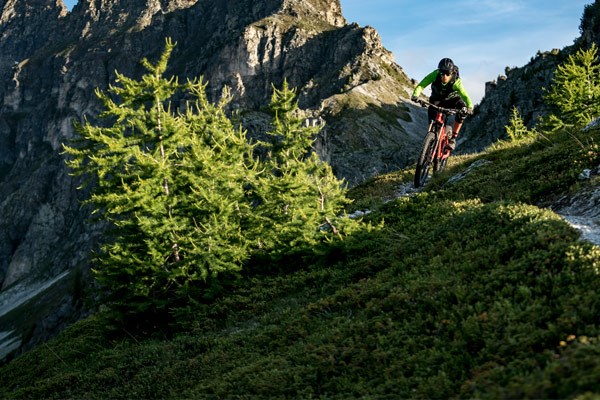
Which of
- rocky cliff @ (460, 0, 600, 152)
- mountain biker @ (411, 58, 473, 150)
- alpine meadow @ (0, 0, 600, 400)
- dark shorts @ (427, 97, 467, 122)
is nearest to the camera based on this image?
alpine meadow @ (0, 0, 600, 400)

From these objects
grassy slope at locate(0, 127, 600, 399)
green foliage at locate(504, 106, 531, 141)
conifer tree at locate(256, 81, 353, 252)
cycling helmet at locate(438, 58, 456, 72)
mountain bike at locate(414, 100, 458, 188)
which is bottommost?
grassy slope at locate(0, 127, 600, 399)

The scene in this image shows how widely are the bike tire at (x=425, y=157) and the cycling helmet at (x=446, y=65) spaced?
90.7 inches

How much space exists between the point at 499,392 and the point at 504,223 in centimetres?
575

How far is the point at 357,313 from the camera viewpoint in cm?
934

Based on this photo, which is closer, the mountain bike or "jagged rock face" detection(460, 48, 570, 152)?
the mountain bike

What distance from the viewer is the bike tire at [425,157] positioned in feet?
52.5

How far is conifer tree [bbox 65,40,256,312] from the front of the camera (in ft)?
55.0

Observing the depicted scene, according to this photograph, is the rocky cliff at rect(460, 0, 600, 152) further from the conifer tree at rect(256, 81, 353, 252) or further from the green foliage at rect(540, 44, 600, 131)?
the conifer tree at rect(256, 81, 353, 252)

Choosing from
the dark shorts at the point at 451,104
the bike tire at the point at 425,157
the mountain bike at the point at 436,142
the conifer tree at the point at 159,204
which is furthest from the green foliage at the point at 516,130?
the conifer tree at the point at 159,204

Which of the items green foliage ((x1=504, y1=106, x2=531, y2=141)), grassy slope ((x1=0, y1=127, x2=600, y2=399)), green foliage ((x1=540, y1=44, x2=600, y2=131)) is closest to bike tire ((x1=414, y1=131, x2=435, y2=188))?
grassy slope ((x1=0, y1=127, x2=600, y2=399))

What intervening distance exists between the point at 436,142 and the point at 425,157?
733 millimetres

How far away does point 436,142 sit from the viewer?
16219 millimetres

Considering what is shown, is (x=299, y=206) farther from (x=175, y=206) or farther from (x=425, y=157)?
(x=175, y=206)

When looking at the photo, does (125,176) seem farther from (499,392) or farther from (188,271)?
(499,392)
